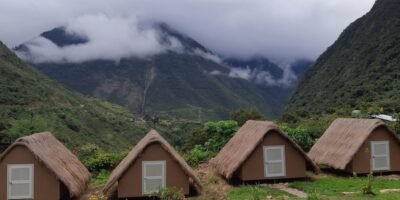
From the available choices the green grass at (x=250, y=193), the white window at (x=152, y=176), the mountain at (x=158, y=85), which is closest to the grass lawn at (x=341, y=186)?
the green grass at (x=250, y=193)

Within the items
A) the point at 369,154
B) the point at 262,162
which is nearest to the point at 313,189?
the point at 262,162

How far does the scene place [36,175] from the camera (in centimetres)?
1883

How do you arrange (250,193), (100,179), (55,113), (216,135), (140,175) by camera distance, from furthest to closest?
(55,113) < (216,135) < (100,179) < (140,175) < (250,193)

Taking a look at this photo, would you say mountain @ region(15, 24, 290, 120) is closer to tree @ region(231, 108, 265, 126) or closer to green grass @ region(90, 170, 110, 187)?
tree @ region(231, 108, 265, 126)

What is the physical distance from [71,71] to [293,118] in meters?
143

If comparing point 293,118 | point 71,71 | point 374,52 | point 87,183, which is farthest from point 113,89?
point 87,183

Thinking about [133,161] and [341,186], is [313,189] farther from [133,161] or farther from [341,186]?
[133,161]

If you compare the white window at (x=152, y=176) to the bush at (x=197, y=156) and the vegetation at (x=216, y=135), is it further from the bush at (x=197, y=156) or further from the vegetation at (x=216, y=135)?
the vegetation at (x=216, y=135)

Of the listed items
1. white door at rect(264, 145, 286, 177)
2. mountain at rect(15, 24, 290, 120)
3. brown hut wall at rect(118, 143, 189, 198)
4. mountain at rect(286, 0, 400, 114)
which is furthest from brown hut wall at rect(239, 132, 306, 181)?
mountain at rect(15, 24, 290, 120)

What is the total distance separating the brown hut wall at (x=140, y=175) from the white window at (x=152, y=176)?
15 centimetres

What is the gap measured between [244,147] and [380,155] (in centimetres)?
608

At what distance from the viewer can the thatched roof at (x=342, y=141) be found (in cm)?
2239

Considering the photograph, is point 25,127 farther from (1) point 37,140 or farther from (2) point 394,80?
(2) point 394,80

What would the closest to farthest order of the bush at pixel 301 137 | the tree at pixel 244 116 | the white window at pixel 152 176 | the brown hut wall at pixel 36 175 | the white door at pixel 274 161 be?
the brown hut wall at pixel 36 175
the white window at pixel 152 176
the white door at pixel 274 161
the bush at pixel 301 137
the tree at pixel 244 116
